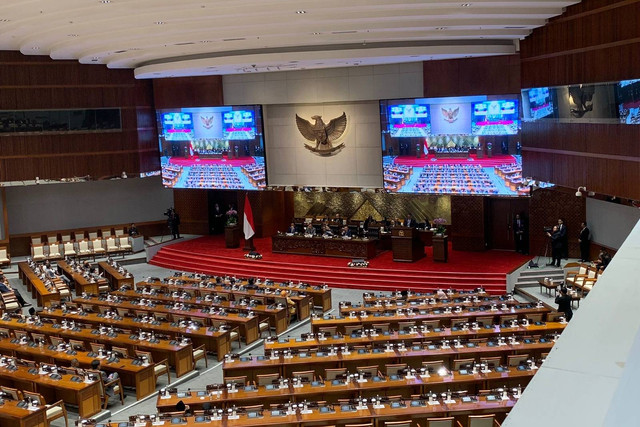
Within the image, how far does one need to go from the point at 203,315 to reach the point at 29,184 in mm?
11193

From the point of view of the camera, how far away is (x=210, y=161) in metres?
25.4

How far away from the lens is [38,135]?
24453mm

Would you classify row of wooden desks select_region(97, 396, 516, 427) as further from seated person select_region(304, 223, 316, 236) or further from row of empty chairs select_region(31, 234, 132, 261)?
row of empty chairs select_region(31, 234, 132, 261)

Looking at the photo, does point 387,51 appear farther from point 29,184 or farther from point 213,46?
point 29,184

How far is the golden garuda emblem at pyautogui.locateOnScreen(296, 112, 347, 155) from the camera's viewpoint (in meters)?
23.7

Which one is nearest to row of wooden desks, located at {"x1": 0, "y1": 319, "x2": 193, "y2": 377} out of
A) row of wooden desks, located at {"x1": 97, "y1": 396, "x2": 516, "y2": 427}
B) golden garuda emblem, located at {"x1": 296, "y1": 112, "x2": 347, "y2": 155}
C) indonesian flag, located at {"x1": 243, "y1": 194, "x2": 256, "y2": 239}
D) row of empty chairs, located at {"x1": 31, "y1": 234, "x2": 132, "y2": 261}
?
row of wooden desks, located at {"x1": 97, "y1": 396, "x2": 516, "y2": 427}

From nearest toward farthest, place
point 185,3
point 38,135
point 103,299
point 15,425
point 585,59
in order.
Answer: point 15,425 → point 185,3 → point 585,59 → point 103,299 → point 38,135

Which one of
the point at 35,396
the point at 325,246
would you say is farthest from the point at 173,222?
the point at 35,396

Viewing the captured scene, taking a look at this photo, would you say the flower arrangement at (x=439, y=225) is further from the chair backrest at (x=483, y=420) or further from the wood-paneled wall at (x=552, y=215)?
the chair backrest at (x=483, y=420)

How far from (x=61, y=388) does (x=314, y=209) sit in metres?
15.3

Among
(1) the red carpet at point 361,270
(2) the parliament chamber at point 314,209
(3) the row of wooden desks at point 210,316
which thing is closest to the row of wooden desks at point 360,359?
(2) the parliament chamber at point 314,209

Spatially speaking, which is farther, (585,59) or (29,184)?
(29,184)

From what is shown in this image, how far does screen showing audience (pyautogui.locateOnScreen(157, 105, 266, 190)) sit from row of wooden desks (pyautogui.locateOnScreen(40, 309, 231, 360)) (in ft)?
30.3

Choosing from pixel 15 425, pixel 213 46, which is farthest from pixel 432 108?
pixel 15 425
